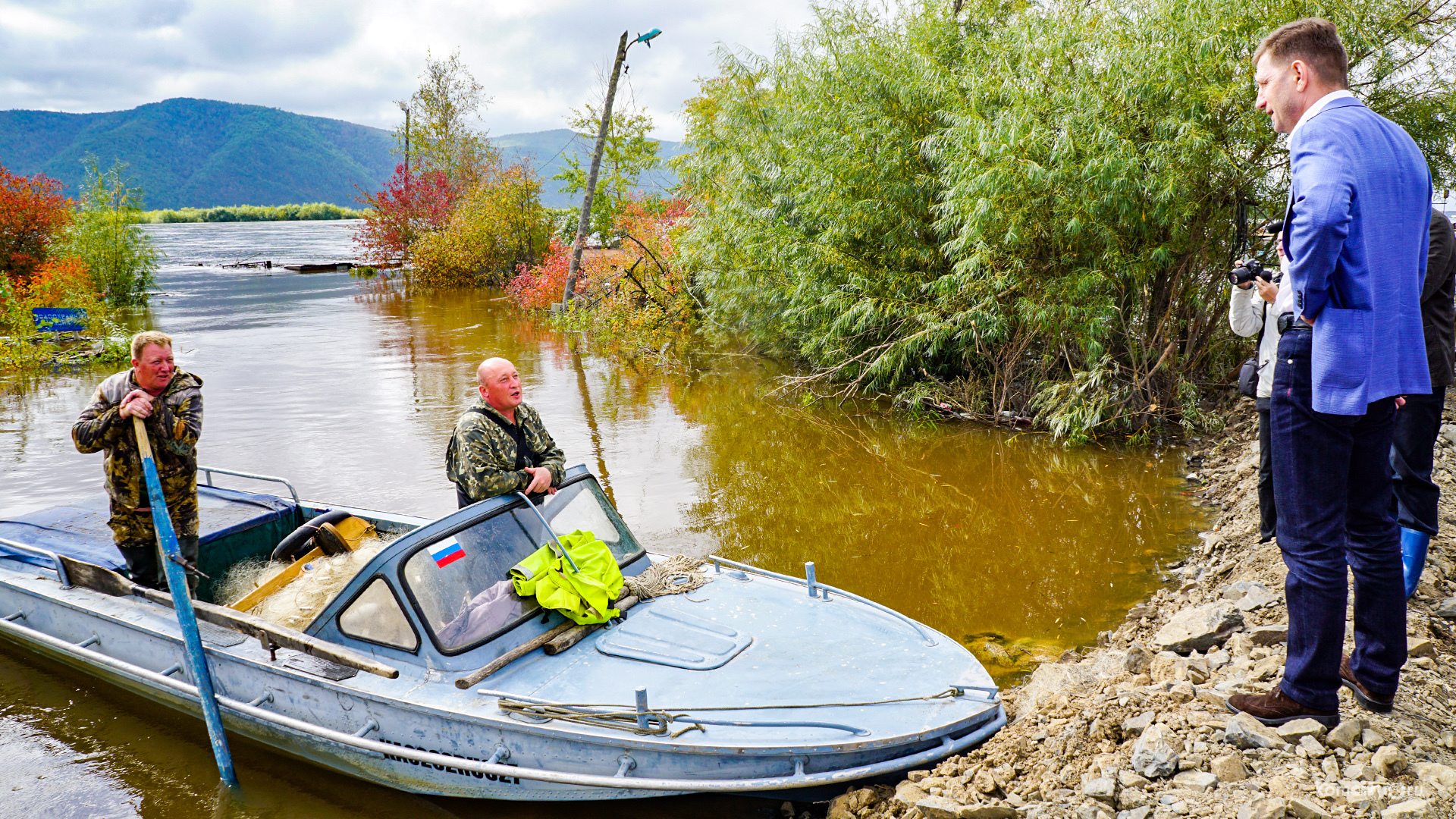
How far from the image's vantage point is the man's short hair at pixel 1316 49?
2.58 metres

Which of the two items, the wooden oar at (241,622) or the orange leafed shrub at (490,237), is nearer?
the wooden oar at (241,622)

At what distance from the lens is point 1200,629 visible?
13.3ft

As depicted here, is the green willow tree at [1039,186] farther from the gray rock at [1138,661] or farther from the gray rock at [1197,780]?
the gray rock at [1197,780]

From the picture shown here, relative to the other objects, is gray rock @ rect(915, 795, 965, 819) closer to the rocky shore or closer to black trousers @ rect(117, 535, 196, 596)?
the rocky shore

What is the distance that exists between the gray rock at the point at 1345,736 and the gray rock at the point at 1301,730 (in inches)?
1.1

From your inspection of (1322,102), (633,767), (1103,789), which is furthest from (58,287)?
(1322,102)

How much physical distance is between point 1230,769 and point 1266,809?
0.74ft

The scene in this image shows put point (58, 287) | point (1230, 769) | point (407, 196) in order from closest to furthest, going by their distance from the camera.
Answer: point (1230, 769)
point (58, 287)
point (407, 196)

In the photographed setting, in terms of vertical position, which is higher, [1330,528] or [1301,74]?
[1301,74]

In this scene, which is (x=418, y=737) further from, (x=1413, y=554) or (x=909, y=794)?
(x=1413, y=554)

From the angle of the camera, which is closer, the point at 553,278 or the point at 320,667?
the point at 320,667

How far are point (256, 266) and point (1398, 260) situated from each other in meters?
46.1

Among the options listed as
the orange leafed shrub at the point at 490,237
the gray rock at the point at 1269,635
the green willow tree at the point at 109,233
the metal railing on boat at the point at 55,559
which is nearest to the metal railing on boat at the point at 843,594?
the gray rock at the point at 1269,635

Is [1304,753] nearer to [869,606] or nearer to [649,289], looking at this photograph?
[869,606]
